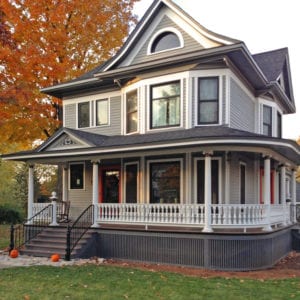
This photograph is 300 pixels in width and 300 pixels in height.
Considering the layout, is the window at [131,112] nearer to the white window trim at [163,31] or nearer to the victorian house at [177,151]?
the victorian house at [177,151]

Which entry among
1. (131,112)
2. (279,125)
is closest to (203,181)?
(131,112)

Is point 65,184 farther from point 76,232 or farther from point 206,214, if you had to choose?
point 206,214

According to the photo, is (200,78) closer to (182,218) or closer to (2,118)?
(182,218)

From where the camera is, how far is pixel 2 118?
17.5m

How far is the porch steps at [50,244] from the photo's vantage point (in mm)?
13078

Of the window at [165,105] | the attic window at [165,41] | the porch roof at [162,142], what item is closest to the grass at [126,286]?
the porch roof at [162,142]

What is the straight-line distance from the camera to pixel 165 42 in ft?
49.2

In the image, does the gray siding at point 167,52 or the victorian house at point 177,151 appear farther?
the gray siding at point 167,52

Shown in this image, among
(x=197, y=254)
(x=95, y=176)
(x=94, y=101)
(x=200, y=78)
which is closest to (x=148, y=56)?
(x=200, y=78)

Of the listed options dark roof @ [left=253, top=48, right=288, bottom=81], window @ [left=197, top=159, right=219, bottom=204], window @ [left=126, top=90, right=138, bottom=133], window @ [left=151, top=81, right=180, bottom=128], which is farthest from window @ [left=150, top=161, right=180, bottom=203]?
dark roof @ [left=253, top=48, right=288, bottom=81]

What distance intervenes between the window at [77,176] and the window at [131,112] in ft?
9.36

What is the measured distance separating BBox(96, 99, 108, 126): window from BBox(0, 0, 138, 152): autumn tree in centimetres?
331

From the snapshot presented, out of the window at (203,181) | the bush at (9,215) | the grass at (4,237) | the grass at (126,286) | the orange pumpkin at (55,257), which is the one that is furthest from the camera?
the bush at (9,215)

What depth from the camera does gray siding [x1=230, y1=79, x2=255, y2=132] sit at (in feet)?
46.3
